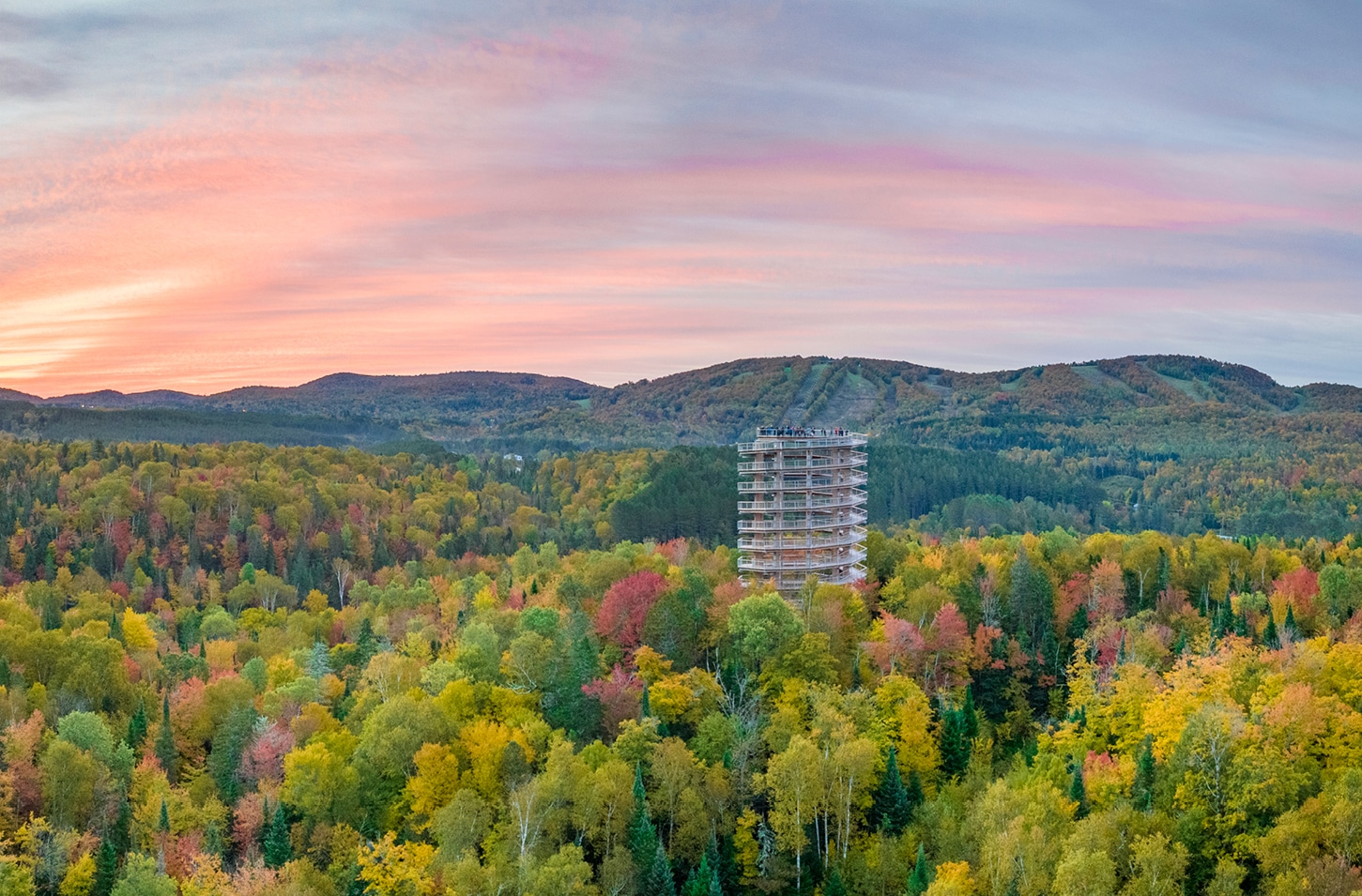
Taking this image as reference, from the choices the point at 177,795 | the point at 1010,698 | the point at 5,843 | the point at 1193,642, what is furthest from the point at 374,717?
the point at 1193,642

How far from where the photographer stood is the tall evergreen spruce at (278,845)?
75.8 metres

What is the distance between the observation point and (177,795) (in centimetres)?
8281

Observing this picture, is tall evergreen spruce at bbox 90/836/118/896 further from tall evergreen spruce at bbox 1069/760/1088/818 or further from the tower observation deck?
tall evergreen spruce at bbox 1069/760/1088/818

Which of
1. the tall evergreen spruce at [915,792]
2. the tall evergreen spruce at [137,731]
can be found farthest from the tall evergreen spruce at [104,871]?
the tall evergreen spruce at [915,792]

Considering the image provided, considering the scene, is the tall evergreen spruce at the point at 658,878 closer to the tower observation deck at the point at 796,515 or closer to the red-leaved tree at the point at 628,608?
the red-leaved tree at the point at 628,608

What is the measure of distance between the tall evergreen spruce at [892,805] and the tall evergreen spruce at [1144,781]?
1361 cm

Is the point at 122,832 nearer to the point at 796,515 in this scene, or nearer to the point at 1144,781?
the point at 796,515

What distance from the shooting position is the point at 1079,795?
2921 inches

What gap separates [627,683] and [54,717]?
43542 mm

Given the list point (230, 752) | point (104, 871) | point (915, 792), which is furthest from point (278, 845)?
point (915, 792)

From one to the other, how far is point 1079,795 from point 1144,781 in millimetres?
3665

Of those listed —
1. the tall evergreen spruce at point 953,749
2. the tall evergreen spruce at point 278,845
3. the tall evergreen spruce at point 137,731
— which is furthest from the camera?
the tall evergreen spruce at point 137,731

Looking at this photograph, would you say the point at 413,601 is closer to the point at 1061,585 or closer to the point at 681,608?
the point at 681,608

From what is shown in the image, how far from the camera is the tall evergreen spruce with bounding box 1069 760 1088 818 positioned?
2906 inches
